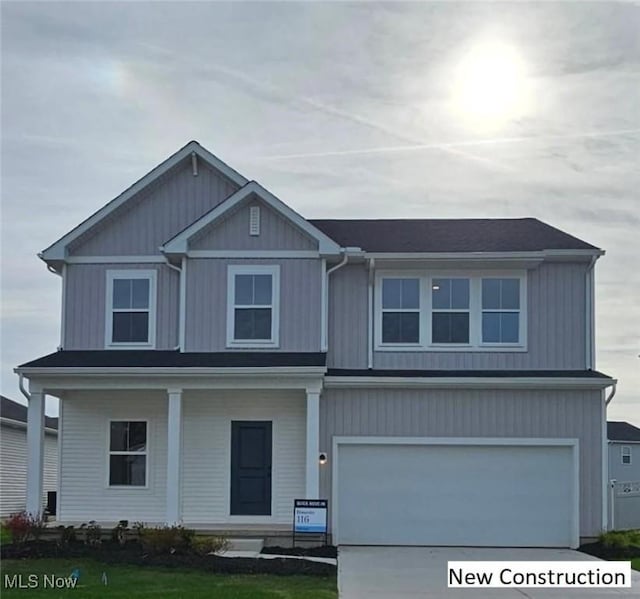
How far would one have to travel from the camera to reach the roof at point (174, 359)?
20062 mm

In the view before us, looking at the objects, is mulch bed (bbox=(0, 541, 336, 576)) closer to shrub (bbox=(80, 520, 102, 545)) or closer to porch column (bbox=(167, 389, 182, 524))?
shrub (bbox=(80, 520, 102, 545))

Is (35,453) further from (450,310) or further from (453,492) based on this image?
(450,310)

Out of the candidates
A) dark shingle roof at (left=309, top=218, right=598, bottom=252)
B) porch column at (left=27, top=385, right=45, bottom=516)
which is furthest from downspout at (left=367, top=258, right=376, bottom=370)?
porch column at (left=27, top=385, right=45, bottom=516)

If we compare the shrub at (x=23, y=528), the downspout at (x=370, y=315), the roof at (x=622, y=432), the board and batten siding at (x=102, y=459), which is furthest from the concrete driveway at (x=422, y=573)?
the roof at (x=622, y=432)

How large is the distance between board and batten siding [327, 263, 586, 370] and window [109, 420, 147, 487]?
4143 mm

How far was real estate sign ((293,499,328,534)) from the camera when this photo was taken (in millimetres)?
19047

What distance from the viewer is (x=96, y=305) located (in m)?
21.7

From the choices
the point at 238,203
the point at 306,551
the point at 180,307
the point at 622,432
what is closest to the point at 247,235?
the point at 238,203

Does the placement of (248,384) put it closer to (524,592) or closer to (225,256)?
(225,256)

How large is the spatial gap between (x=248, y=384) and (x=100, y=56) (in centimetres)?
667

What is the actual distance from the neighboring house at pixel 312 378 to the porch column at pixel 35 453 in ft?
0.17

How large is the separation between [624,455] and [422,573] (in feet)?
142

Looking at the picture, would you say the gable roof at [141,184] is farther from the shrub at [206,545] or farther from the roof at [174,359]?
the shrub at [206,545]

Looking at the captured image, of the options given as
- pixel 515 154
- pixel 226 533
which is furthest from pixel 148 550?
pixel 515 154
